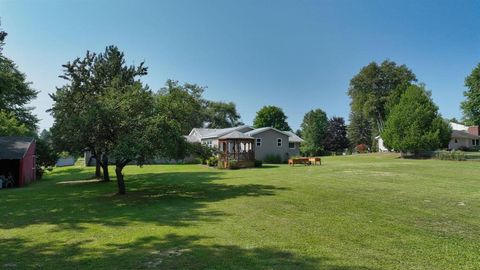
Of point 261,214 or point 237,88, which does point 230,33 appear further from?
point 237,88

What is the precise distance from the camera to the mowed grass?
569 centimetres

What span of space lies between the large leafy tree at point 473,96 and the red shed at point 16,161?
55.4 m

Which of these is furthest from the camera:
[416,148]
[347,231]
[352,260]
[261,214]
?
[416,148]

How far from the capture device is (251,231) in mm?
7691

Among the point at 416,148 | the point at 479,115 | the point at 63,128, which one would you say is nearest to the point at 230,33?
the point at 63,128

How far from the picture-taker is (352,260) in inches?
220

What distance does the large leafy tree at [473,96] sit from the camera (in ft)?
157

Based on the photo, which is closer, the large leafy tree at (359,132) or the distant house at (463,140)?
the distant house at (463,140)

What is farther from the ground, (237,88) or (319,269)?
(237,88)

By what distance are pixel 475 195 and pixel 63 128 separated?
17136 mm

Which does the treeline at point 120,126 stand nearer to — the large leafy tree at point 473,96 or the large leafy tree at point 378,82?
the large leafy tree at point 378,82

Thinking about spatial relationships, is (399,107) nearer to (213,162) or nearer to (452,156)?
(452,156)

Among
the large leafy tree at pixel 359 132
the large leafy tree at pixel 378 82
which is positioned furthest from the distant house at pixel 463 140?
the large leafy tree at pixel 359 132

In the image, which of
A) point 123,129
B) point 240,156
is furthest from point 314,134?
point 123,129
